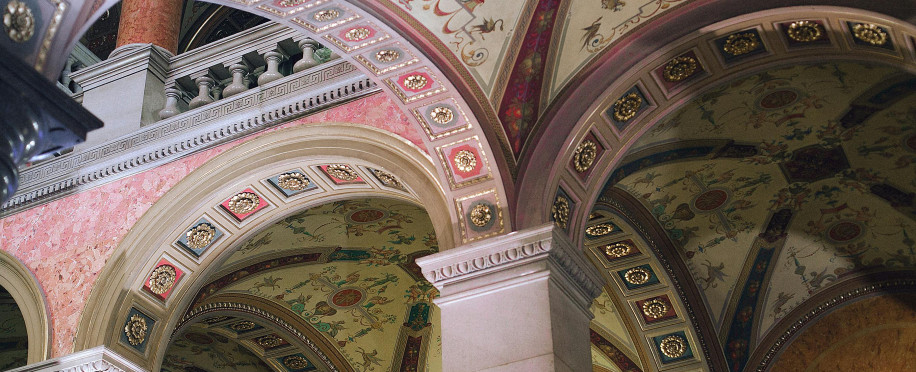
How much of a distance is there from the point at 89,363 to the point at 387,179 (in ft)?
7.45

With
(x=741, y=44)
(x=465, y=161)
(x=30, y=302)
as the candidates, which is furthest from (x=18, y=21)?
(x=30, y=302)

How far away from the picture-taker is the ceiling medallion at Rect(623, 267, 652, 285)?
26.1ft

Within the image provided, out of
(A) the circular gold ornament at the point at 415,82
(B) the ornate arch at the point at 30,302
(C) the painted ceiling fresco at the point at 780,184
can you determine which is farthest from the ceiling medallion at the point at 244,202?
(C) the painted ceiling fresco at the point at 780,184

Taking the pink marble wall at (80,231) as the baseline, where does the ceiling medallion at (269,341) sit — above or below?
above

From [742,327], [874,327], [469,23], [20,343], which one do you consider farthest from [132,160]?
[874,327]

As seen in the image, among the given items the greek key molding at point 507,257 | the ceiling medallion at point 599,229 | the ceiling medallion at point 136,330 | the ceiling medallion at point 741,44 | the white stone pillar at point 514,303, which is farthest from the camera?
the ceiling medallion at point 599,229

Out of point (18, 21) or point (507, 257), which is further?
point (507, 257)

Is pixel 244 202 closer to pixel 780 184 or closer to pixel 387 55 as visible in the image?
pixel 387 55

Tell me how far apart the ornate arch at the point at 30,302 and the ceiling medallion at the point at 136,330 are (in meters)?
0.56

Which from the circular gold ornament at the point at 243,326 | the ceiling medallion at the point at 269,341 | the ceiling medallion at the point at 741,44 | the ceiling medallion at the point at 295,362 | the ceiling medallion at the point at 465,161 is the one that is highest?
the ceiling medallion at the point at 269,341

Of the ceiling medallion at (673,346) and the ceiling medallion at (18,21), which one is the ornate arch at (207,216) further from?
the ceiling medallion at (18,21)

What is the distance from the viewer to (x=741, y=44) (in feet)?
18.3

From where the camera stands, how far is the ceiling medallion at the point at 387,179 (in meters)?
6.39

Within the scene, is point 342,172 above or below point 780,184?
below
